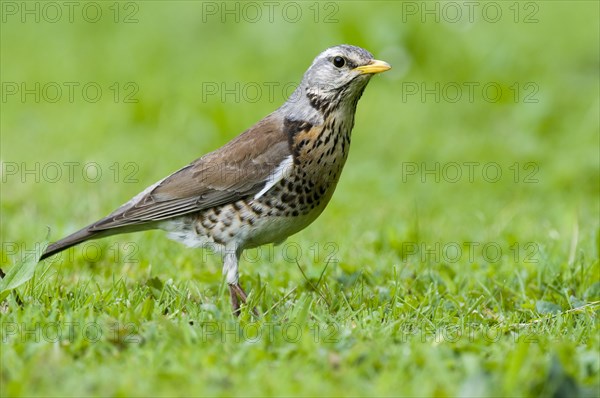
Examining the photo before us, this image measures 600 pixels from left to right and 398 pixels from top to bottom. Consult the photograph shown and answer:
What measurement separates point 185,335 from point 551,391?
1578 mm

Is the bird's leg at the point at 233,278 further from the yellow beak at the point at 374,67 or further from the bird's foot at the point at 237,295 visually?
the yellow beak at the point at 374,67

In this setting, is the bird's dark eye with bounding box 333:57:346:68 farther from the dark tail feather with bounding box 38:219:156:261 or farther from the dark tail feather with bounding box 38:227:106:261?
the dark tail feather with bounding box 38:227:106:261

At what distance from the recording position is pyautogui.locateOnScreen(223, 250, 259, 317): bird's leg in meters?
5.61

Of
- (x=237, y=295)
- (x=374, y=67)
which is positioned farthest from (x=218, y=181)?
(x=374, y=67)

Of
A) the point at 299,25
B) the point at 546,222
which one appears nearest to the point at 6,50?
the point at 299,25

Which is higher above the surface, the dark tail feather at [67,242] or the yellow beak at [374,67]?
the yellow beak at [374,67]

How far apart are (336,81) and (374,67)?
25 centimetres

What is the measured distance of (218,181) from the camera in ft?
19.7

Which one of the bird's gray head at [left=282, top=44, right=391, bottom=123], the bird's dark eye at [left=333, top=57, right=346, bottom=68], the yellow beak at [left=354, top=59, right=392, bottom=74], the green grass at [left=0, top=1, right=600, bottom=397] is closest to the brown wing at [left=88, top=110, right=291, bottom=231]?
the bird's gray head at [left=282, top=44, right=391, bottom=123]

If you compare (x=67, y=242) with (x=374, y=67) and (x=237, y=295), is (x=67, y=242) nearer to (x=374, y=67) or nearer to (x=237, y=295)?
(x=237, y=295)

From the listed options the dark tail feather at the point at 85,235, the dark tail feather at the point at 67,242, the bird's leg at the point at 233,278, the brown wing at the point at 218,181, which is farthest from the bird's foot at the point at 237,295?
the dark tail feather at the point at 67,242

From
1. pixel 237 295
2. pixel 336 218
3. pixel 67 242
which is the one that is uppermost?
pixel 67 242

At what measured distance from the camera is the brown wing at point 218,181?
582cm

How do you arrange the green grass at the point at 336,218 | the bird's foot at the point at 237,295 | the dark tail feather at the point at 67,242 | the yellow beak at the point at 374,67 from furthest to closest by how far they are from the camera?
1. the dark tail feather at the point at 67,242
2. the yellow beak at the point at 374,67
3. the bird's foot at the point at 237,295
4. the green grass at the point at 336,218
